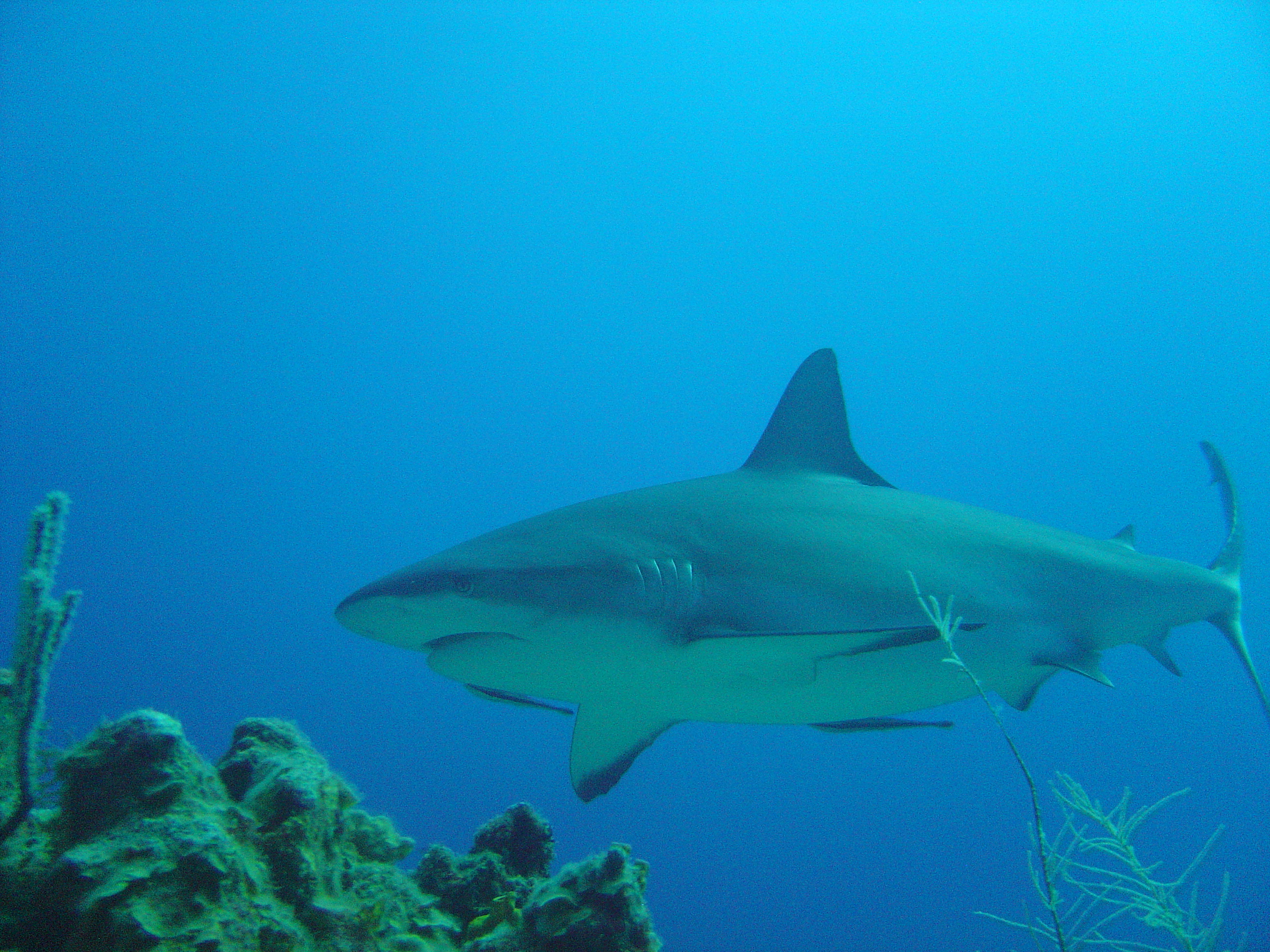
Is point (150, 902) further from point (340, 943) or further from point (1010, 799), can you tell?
point (1010, 799)

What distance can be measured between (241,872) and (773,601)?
2.02 meters

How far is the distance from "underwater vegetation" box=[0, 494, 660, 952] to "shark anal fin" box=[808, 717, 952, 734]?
4.15ft

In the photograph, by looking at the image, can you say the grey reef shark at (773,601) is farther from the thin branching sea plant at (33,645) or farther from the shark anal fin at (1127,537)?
the thin branching sea plant at (33,645)

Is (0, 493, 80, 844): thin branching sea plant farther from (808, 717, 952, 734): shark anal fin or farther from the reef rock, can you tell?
(808, 717, 952, 734): shark anal fin

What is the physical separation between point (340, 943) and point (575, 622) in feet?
3.99

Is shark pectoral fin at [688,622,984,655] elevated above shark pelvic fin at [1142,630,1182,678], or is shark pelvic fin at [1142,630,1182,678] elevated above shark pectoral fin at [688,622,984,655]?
shark pectoral fin at [688,622,984,655]

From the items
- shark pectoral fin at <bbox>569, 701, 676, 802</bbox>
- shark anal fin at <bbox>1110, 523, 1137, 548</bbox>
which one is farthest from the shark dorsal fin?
shark anal fin at <bbox>1110, 523, 1137, 548</bbox>

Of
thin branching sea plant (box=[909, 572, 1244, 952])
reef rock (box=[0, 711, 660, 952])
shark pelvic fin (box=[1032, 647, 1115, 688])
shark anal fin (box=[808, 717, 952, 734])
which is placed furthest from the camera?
shark pelvic fin (box=[1032, 647, 1115, 688])

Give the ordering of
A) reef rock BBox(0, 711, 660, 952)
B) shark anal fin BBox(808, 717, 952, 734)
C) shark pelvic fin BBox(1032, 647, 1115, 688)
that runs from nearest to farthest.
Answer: reef rock BBox(0, 711, 660, 952)
shark anal fin BBox(808, 717, 952, 734)
shark pelvic fin BBox(1032, 647, 1115, 688)

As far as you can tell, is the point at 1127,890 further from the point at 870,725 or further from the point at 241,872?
the point at 241,872

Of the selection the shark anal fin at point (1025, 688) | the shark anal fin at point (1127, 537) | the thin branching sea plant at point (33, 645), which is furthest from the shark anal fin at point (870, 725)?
the thin branching sea plant at point (33, 645)

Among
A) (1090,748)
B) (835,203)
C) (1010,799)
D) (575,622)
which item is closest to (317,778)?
(575,622)

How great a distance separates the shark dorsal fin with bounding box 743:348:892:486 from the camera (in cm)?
391

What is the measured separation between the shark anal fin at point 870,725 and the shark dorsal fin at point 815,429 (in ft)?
4.36
